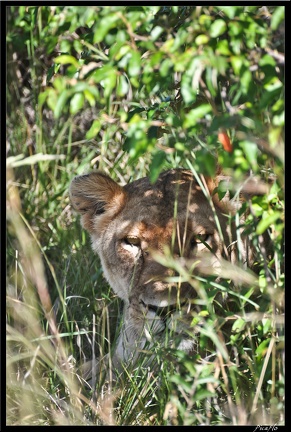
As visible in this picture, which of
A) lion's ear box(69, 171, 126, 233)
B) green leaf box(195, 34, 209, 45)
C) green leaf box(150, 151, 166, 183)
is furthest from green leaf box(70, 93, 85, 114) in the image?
lion's ear box(69, 171, 126, 233)

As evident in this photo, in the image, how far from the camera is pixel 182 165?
540 cm

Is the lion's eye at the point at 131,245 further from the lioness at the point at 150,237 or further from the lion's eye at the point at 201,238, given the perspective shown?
the lion's eye at the point at 201,238

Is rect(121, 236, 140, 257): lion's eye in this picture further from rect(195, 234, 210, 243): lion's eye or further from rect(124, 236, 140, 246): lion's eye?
rect(195, 234, 210, 243): lion's eye

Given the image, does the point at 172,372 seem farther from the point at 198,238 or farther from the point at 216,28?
the point at 216,28

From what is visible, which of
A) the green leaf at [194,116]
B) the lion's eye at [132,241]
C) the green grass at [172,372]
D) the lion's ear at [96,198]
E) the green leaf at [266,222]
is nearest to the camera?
the green leaf at [194,116]

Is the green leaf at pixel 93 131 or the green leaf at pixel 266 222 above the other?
the green leaf at pixel 93 131

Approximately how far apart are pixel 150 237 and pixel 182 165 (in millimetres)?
1218

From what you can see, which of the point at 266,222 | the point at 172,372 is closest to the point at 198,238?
the point at 172,372

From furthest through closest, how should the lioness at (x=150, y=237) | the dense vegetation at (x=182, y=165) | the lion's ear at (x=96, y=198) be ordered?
the lion's ear at (x=96, y=198)
the lioness at (x=150, y=237)
the dense vegetation at (x=182, y=165)

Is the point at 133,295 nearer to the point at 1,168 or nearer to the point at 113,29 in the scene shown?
the point at 1,168

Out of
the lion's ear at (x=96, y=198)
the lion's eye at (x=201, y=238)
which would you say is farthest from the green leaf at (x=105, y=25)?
the lion's ear at (x=96, y=198)

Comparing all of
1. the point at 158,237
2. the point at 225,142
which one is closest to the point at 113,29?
the point at 225,142

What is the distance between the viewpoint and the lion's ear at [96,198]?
4730 millimetres

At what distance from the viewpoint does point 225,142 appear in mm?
3266
